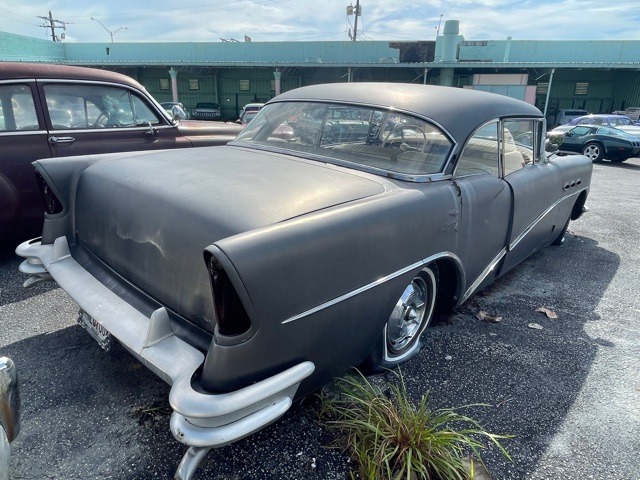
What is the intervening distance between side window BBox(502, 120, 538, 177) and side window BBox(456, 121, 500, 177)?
0.12 m

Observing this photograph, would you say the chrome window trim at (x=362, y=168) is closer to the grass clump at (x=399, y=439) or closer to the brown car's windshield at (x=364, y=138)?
the brown car's windshield at (x=364, y=138)

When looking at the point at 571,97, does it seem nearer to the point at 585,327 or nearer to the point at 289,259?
the point at 585,327

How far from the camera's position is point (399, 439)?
1.87 m

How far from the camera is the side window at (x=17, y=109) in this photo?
3.94 m

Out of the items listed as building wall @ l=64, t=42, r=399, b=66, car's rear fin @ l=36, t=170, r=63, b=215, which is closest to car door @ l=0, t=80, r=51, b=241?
car's rear fin @ l=36, t=170, r=63, b=215

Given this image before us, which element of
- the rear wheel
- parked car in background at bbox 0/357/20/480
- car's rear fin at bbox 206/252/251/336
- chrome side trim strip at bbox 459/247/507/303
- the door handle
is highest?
the door handle

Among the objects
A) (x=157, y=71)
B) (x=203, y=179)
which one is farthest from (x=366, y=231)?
(x=157, y=71)

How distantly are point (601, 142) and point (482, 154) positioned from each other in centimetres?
1268

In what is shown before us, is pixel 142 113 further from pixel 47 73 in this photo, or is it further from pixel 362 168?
pixel 362 168

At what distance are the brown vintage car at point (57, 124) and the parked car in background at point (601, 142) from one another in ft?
37.4

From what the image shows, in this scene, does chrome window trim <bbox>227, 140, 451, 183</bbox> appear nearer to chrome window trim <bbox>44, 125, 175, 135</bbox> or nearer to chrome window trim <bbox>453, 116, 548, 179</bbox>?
chrome window trim <bbox>453, 116, 548, 179</bbox>

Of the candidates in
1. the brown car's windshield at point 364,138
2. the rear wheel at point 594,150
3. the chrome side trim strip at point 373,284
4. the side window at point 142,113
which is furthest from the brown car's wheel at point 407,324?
the rear wheel at point 594,150

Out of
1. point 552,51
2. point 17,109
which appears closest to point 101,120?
point 17,109

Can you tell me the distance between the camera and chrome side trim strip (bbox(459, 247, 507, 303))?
2941 mm
